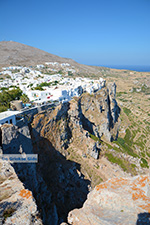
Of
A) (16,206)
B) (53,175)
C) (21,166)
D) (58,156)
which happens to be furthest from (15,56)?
(16,206)

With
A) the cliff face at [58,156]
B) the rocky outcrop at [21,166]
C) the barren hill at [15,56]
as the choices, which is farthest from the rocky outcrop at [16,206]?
the barren hill at [15,56]

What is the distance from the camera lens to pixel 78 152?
111 feet

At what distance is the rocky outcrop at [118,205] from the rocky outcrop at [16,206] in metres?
2.34

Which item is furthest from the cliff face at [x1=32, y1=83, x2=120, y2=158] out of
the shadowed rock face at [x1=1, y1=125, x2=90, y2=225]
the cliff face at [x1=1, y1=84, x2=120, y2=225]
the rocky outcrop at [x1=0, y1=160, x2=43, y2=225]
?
the rocky outcrop at [x1=0, y1=160, x2=43, y2=225]

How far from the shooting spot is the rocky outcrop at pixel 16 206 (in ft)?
25.2

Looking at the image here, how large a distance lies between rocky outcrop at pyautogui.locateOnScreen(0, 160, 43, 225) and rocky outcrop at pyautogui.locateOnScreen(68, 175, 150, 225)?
2341mm

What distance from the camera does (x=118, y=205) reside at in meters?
8.02

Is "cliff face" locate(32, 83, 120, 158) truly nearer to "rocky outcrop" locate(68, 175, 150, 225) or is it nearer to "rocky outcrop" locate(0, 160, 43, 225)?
"rocky outcrop" locate(0, 160, 43, 225)

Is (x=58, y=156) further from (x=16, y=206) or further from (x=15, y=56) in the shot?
(x=15, y=56)

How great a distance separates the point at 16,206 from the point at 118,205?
6135mm

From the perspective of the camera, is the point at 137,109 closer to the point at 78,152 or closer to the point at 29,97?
the point at 78,152

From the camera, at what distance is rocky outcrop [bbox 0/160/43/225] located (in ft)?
25.2

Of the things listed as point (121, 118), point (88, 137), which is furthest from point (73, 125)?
point (121, 118)

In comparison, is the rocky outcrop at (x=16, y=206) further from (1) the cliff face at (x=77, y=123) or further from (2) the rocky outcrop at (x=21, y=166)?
(1) the cliff face at (x=77, y=123)
